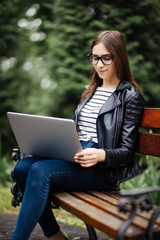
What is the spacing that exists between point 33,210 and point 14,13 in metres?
6.58

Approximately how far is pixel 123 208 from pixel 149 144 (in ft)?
2.98

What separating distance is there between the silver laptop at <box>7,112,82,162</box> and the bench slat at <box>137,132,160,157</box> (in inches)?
21.9

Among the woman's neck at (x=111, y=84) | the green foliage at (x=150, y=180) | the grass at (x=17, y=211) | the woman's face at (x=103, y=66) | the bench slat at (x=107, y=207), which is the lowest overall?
the grass at (x=17, y=211)

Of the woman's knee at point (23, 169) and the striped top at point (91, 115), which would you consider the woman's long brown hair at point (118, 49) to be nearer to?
the striped top at point (91, 115)

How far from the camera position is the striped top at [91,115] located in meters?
2.27

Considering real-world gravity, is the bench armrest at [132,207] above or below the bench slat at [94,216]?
above

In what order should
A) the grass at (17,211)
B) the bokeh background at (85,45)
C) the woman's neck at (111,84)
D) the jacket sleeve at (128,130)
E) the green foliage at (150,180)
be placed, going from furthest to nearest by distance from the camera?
the bokeh background at (85,45) → the grass at (17,211) → the green foliage at (150,180) → the woman's neck at (111,84) → the jacket sleeve at (128,130)

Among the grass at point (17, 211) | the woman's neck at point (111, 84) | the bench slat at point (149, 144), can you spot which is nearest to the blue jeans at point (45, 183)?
the bench slat at point (149, 144)

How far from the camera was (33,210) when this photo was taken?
1.82 meters

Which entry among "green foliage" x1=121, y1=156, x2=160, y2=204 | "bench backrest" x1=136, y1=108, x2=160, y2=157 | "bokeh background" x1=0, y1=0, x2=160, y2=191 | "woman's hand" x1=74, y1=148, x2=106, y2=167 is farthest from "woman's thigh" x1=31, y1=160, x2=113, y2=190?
"bokeh background" x1=0, y1=0, x2=160, y2=191

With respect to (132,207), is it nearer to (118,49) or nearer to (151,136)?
(151,136)

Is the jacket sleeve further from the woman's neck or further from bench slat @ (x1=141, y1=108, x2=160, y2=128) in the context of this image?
the woman's neck

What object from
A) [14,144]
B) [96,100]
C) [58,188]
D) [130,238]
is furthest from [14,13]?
[130,238]

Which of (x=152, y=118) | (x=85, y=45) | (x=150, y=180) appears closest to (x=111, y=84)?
(x=152, y=118)
